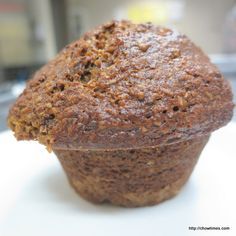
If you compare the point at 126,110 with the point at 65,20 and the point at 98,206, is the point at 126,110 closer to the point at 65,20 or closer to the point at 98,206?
the point at 98,206

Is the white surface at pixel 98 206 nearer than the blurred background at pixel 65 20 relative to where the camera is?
Yes

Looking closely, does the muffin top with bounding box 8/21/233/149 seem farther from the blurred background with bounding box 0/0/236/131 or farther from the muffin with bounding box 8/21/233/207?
the blurred background with bounding box 0/0/236/131

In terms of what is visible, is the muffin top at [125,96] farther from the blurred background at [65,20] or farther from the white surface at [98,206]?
the blurred background at [65,20]

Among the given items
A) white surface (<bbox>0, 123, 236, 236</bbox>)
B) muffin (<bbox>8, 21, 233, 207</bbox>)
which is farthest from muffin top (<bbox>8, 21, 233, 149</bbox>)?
white surface (<bbox>0, 123, 236, 236</bbox>)

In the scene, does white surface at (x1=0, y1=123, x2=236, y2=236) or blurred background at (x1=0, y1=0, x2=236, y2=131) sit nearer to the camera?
white surface at (x1=0, y1=123, x2=236, y2=236)

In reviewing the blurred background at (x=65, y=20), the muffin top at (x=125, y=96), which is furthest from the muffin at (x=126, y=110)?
the blurred background at (x=65, y=20)

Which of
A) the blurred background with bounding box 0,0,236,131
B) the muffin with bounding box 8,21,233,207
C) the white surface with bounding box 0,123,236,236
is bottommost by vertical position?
the white surface with bounding box 0,123,236,236

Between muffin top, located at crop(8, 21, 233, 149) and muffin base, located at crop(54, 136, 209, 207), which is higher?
muffin top, located at crop(8, 21, 233, 149)
